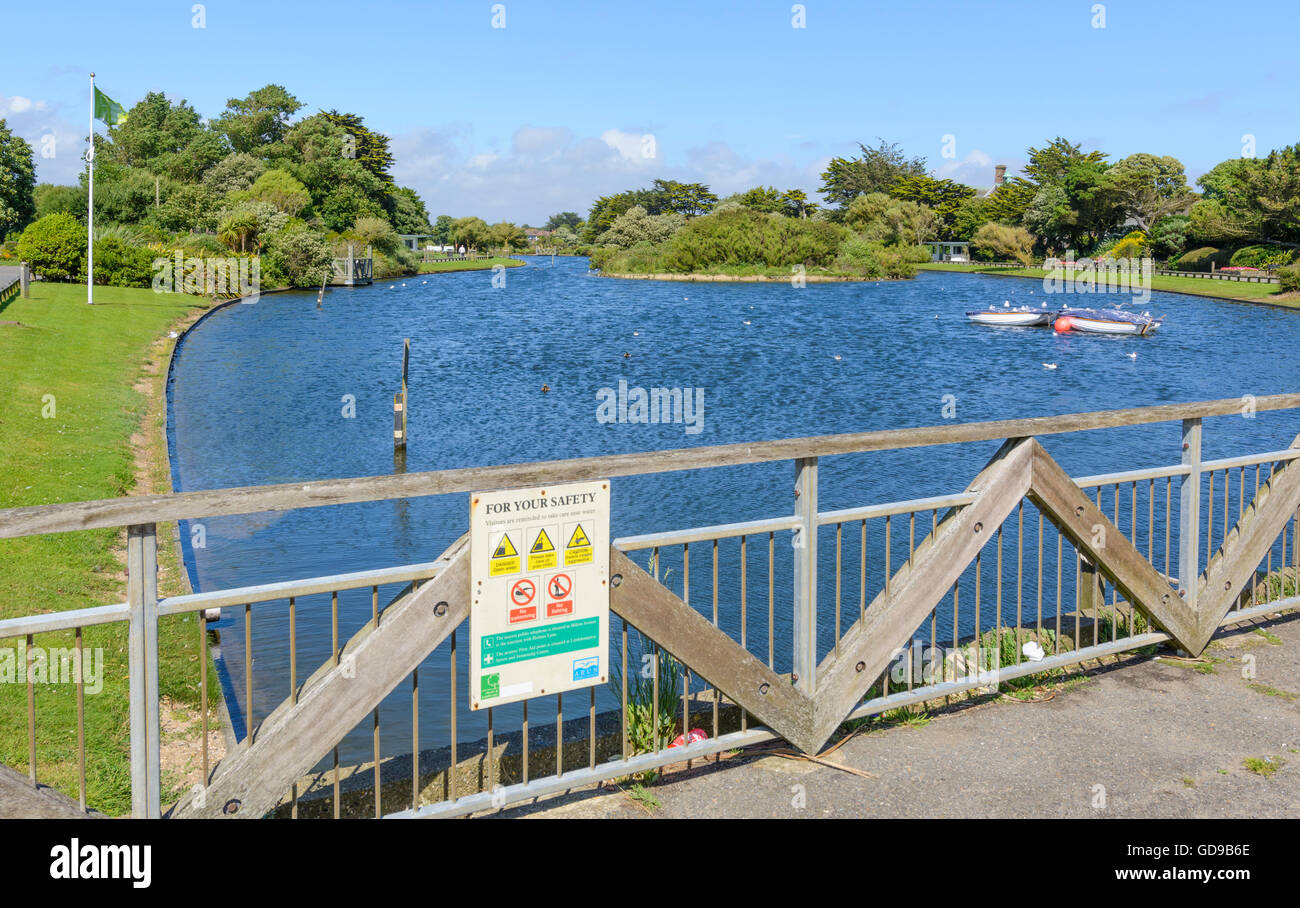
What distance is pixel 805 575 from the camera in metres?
5.30

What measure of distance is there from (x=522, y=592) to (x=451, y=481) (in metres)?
0.61

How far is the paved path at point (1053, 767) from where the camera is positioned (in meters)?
4.96

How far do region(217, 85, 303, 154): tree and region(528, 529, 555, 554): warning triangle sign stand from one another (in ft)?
445

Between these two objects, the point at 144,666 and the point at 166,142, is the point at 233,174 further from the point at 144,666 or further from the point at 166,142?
the point at 144,666

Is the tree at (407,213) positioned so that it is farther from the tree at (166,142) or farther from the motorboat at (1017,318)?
the motorboat at (1017,318)

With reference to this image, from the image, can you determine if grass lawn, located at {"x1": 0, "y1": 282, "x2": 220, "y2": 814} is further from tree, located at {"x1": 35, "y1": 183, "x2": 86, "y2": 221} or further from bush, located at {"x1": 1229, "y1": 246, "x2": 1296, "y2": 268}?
bush, located at {"x1": 1229, "y1": 246, "x2": 1296, "y2": 268}

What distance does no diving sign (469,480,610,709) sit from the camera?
4453mm

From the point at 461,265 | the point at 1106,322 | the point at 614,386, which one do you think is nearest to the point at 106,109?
the point at 614,386

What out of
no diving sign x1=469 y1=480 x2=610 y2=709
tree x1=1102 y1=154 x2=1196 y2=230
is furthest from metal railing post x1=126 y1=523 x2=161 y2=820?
tree x1=1102 y1=154 x2=1196 y2=230

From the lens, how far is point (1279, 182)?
88.2 metres

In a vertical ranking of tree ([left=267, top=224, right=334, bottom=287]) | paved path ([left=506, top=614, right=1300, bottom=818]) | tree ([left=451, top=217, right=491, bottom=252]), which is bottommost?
paved path ([left=506, top=614, right=1300, bottom=818])
